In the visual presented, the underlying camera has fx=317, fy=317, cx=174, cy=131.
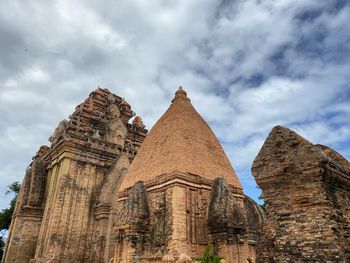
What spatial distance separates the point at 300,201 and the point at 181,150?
555 cm

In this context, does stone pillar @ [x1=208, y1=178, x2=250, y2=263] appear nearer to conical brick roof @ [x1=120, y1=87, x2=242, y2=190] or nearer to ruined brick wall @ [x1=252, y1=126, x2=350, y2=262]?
conical brick roof @ [x1=120, y1=87, x2=242, y2=190]

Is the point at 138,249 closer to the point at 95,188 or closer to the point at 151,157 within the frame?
the point at 151,157

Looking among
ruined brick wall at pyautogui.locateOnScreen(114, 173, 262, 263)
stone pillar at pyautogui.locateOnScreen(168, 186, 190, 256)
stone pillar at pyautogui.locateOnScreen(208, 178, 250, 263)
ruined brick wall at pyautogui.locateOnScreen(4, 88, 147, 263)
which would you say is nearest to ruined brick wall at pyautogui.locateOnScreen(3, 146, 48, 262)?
ruined brick wall at pyautogui.locateOnScreen(4, 88, 147, 263)

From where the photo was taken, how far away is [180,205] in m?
9.55

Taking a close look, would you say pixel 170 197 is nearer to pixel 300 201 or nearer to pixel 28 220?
pixel 300 201

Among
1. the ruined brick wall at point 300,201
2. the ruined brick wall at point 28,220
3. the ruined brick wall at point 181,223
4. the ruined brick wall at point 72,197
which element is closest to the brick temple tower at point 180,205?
the ruined brick wall at point 181,223

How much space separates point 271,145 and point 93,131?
15.4m

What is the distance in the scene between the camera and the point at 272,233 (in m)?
5.74

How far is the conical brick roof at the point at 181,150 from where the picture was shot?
10.6 m

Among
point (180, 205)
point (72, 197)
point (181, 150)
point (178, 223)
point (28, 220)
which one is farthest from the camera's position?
point (28, 220)

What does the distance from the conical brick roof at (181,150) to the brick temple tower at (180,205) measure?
34mm

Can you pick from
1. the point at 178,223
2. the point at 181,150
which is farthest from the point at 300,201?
the point at 181,150

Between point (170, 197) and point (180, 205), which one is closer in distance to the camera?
point (180, 205)

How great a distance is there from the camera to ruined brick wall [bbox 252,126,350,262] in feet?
16.9
